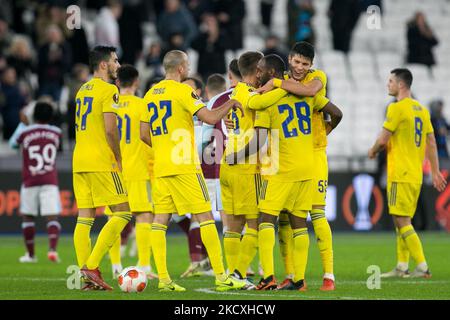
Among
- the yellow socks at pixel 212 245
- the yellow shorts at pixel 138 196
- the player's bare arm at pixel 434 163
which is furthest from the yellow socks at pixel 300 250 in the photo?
the player's bare arm at pixel 434 163

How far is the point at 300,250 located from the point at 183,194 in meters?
1.37

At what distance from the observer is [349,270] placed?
14.4 meters

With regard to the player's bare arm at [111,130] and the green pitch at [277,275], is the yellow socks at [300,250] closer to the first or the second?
the green pitch at [277,275]

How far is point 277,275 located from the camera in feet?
44.9

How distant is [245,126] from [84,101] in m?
1.81

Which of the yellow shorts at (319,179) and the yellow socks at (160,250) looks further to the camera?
the yellow shorts at (319,179)

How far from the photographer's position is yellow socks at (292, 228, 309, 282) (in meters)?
11.3

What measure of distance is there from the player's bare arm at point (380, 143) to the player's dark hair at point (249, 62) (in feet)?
7.56

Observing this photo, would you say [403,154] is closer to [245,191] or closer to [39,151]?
[245,191]

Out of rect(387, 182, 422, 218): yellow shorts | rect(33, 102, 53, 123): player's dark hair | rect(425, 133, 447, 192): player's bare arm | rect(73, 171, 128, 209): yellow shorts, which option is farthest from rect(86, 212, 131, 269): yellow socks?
rect(33, 102, 53, 123): player's dark hair

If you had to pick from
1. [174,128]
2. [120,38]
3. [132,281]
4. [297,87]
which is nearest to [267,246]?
[132,281]

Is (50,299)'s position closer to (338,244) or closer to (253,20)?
(338,244)

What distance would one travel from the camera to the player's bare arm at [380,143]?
13.6 metres

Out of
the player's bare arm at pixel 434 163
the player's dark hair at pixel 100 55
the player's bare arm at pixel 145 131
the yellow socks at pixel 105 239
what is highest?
the player's dark hair at pixel 100 55
